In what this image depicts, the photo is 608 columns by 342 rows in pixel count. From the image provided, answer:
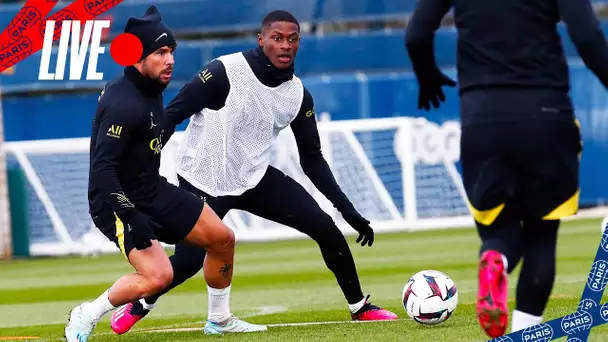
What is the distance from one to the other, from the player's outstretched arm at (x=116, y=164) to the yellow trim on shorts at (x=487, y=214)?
228cm

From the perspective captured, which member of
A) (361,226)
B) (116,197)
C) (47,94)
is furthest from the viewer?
(47,94)

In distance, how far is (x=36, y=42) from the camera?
853 inches

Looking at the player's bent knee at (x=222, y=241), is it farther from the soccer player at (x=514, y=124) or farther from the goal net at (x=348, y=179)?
the goal net at (x=348, y=179)

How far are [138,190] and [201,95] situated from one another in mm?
1020

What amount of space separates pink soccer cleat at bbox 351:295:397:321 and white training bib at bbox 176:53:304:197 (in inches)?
45.6

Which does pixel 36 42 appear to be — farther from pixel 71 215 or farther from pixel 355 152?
pixel 355 152

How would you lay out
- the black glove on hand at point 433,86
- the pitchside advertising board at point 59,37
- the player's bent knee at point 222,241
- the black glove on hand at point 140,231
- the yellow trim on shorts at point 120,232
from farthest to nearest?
the pitchside advertising board at point 59,37 → the player's bent knee at point 222,241 → the yellow trim on shorts at point 120,232 → the black glove on hand at point 140,231 → the black glove on hand at point 433,86

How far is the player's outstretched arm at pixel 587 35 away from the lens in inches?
206

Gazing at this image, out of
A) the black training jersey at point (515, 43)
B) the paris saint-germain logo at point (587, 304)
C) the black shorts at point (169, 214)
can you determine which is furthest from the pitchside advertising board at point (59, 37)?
the paris saint-germain logo at point (587, 304)

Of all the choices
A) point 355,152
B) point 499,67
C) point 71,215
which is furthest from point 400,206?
point 499,67

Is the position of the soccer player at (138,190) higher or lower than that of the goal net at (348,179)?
higher

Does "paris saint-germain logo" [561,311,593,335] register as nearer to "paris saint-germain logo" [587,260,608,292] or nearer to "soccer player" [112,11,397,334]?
"paris saint-germain logo" [587,260,608,292]

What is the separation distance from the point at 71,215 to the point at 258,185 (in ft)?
40.0

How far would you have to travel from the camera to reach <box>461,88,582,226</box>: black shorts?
5410mm
